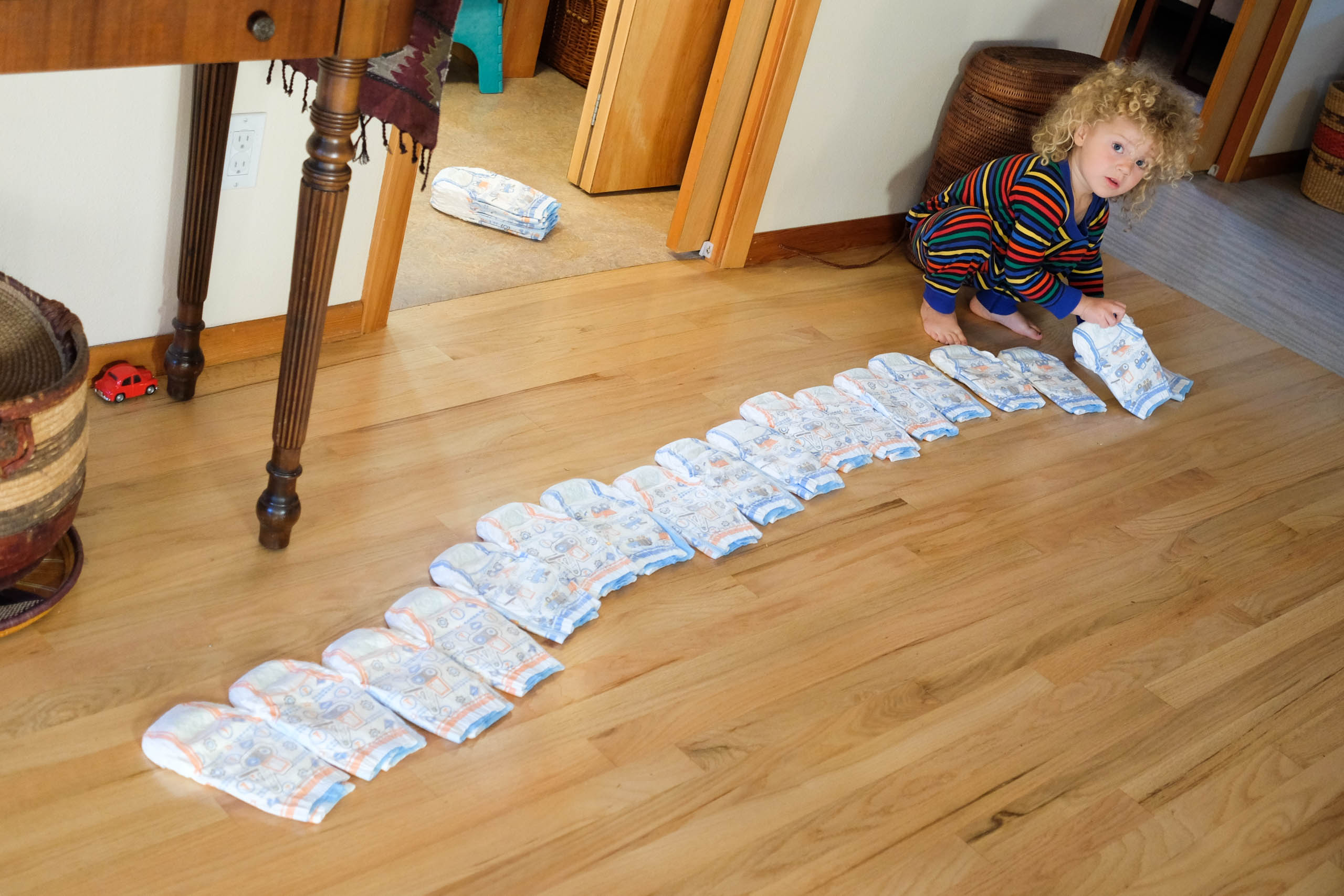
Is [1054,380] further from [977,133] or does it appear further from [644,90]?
[644,90]

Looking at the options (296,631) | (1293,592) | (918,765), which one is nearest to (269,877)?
(296,631)

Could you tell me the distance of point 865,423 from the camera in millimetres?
2389

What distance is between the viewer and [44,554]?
1523 mm

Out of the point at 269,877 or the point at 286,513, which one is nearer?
the point at 269,877

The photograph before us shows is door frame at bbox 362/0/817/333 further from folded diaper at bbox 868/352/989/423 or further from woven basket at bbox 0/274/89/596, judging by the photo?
woven basket at bbox 0/274/89/596

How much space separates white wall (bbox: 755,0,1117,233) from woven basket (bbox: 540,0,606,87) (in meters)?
1.05

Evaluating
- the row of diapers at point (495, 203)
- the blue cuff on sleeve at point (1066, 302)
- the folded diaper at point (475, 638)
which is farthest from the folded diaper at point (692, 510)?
the blue cuff on sleeve at point (1066, 302)

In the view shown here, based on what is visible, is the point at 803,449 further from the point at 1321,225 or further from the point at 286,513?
the point at 1321,225

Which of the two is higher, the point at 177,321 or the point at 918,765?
the point at 177,321

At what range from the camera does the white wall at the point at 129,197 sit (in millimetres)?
1696

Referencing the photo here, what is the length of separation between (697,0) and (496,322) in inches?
43.5

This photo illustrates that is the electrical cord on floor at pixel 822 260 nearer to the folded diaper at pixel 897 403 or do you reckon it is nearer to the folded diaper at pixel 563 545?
the folded diaper at pixel 897 403

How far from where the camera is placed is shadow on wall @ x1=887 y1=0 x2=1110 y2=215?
10.1 ft

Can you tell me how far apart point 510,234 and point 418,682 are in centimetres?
146
